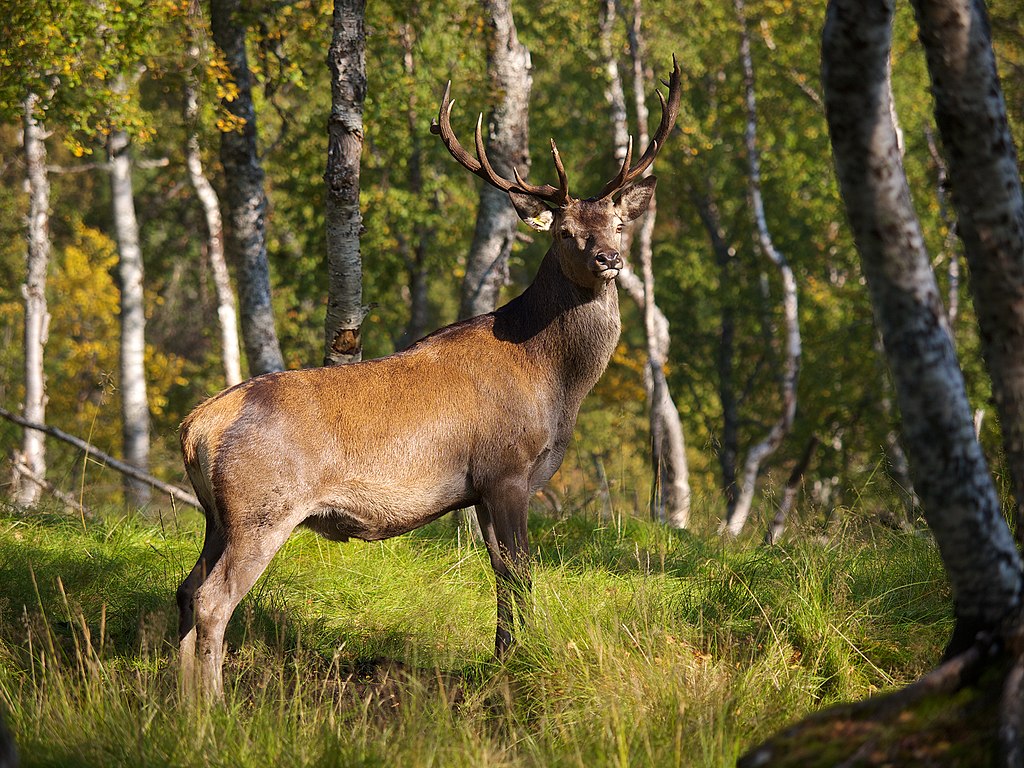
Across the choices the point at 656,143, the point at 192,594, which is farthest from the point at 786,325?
the point at 192,594

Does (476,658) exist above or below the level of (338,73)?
below

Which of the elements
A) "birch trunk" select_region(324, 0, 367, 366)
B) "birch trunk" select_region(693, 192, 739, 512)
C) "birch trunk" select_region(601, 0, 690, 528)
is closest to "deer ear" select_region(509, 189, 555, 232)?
"birch trunk" select_region(324, 0, 367, 366)

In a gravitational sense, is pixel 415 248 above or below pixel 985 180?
below

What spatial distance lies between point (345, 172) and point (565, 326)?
2102mm

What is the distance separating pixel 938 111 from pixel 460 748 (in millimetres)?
2468

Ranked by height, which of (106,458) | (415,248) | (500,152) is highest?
(500,152)

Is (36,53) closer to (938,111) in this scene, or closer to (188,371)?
(938,111)

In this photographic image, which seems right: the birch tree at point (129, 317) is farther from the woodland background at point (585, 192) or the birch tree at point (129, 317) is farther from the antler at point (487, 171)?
the antler at point (487, 171)

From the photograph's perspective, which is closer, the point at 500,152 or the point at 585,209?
the point at 585,209

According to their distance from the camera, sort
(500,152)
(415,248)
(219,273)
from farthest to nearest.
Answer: (415,248), (219,273), (500,152)

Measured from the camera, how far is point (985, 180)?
11.2 feet

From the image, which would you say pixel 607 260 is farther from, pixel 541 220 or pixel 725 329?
pixel 725 329

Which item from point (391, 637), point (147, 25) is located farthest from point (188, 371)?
point (391, 637)

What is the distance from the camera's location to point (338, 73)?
23.6 ft
